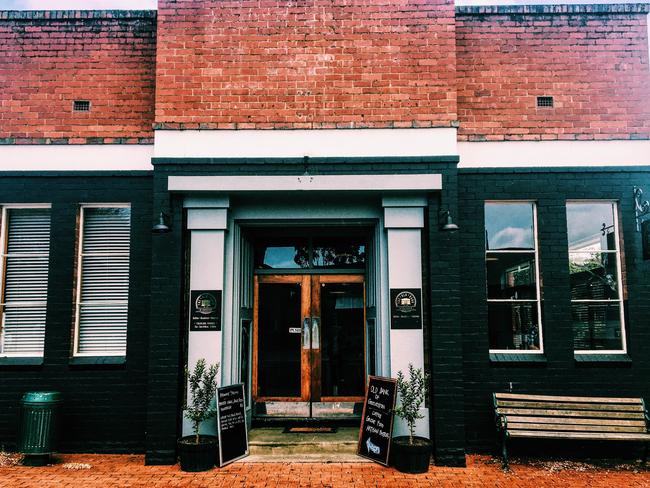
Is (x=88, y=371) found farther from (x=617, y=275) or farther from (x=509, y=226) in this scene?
(x=617, y=275)

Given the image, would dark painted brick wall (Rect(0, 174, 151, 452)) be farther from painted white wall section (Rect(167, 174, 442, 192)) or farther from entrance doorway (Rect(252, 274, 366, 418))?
entrance doorway (Rect(252, 274, 366, 418))

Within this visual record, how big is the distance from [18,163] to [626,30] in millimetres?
9205

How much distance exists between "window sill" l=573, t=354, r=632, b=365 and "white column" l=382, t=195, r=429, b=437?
90.4 inches

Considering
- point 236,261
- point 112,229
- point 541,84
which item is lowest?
point 236,261

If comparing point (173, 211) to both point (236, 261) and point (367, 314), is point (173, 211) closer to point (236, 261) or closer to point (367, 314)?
point (236, 261)

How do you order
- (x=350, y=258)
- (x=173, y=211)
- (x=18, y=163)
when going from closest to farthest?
(x=173, y=211) < (x=18, y=163) < (x=350, y=258)

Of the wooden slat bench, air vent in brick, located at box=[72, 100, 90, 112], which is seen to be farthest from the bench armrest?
air vent in brick, located at box=[72, 100, 90, 112]

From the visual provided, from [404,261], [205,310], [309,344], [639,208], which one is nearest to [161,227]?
[205,310]

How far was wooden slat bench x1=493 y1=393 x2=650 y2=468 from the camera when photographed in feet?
22.8

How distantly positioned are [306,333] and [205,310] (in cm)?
184

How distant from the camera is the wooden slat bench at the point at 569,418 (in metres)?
6.96

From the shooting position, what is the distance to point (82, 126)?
8.16 m

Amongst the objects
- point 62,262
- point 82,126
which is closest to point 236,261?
point 62,262

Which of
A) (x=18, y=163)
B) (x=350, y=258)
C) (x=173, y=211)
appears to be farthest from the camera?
(x=350, y=258)
